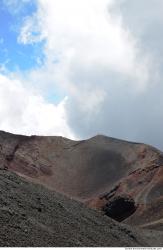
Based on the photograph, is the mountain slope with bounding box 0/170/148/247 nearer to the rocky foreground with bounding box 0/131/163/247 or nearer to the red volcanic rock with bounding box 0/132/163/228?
the rocky foreground with bounding box 0/131/163/247

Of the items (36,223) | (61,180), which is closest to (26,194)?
(36,223)

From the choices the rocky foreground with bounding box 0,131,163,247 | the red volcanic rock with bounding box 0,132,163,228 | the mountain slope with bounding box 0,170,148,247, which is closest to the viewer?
the mountain slope with bounding box 0,170,148,247

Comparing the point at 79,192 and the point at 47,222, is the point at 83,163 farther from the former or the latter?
the point at 47,222

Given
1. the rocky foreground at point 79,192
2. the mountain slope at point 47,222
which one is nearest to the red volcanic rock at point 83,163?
the rocky foreground at point 79,192

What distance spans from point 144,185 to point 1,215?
30.6 m

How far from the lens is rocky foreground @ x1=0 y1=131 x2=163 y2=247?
18328 millimetres

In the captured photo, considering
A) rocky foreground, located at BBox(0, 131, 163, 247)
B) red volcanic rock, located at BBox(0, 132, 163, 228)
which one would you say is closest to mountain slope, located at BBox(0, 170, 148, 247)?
rocky foreground, located at BBox(0, 131, 163, 247)

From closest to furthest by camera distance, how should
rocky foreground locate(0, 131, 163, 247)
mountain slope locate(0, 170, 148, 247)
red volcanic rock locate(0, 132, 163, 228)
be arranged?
mountain slope locate(0, 170, 148, 247)
rocky foreground locate(0, 131, 163, 247)
red volcanic rock locate(0, 132, 163, 228)

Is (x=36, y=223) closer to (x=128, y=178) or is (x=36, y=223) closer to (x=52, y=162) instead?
(x=128, y=178)

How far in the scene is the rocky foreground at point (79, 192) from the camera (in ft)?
60.1

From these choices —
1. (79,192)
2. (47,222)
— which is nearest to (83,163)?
(79,192)

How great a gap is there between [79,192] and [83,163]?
5.60m

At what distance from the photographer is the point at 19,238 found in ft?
50.9

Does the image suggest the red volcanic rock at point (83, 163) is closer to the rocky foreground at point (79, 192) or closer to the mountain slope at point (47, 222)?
the rocky foreground at point (79, 192)
